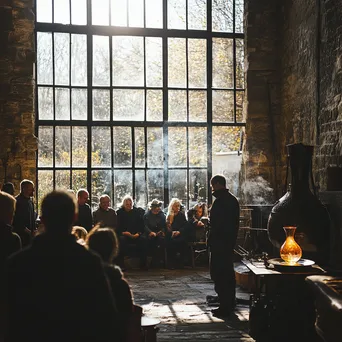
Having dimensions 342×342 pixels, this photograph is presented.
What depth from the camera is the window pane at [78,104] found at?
10031 millimetres

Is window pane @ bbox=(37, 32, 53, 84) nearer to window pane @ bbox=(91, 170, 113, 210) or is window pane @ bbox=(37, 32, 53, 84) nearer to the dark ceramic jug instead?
window pane @ bbox=(91, 170, 113, 210)

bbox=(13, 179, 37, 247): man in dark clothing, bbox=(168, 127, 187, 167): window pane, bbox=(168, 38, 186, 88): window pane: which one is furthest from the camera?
bbox=(168, 38, 186, 88): window pane

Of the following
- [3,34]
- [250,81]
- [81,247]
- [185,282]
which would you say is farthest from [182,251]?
[81,247]

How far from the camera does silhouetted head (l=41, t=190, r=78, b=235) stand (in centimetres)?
242

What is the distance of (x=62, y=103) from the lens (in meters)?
9.99

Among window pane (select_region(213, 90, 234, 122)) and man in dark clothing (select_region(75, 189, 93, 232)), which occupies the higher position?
window pane (select_region(213, 90, 234, 122))

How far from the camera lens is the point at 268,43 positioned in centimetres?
1045

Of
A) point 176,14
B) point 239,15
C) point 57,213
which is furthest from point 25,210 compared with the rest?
point 57,213

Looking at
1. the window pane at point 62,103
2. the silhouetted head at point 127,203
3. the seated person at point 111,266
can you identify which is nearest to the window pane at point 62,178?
the window pane at point 62,103

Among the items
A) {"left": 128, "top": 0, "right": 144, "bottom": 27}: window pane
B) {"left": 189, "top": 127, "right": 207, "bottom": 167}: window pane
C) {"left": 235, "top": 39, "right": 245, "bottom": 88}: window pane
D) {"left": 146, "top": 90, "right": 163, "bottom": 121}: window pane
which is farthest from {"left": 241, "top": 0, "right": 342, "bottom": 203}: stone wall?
{"left": 128, "top": 0, "right": 144, "bottom": 27}: window pane

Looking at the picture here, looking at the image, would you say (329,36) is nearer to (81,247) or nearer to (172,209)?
(172,209)

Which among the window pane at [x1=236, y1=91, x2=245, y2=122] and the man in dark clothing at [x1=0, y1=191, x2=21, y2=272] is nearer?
the man in dark clothing at [x1=0, y1=191, x2=21, y2=272]

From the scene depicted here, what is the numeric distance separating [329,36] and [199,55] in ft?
9.20

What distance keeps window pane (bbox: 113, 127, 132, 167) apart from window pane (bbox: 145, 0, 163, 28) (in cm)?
184
